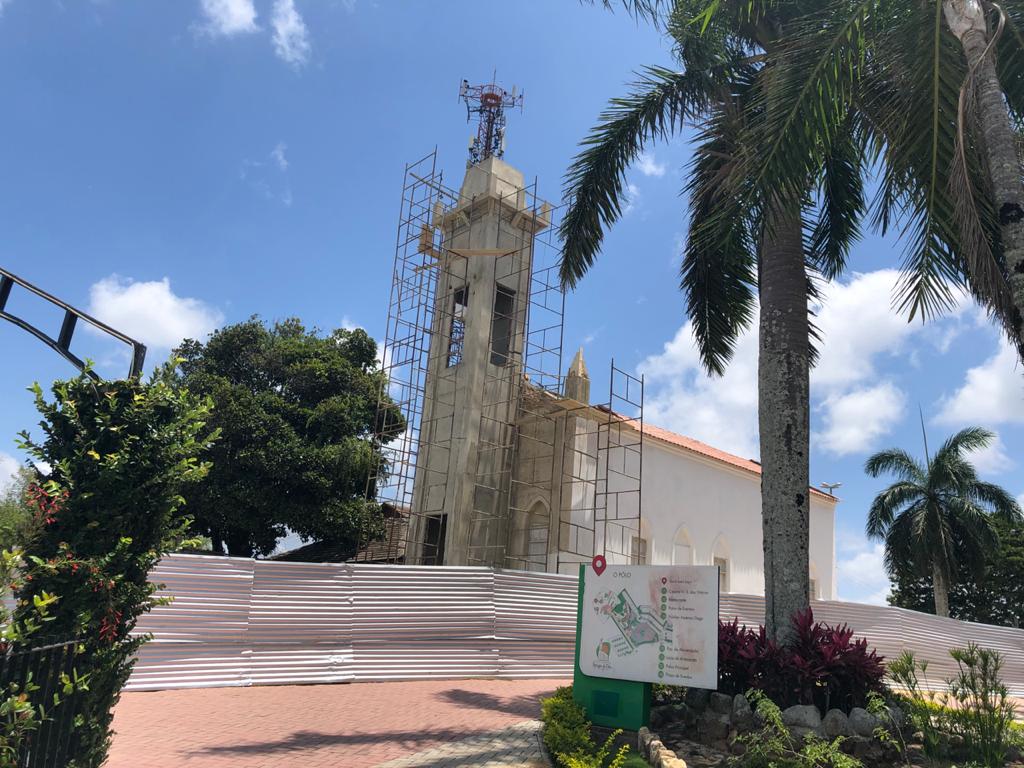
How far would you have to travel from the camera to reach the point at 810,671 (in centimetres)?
921

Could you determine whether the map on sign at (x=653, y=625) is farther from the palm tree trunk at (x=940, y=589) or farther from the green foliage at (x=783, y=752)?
the palm tree trunk at (x=940, y=589)

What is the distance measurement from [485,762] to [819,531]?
97.2 ft

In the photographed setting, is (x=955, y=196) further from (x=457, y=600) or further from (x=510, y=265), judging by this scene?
(x=510, y=265)

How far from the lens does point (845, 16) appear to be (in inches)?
374

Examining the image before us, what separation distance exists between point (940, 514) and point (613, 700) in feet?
99.9

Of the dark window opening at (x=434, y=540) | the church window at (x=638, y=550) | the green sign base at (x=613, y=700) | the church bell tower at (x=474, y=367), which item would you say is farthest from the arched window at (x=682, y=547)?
the green sign base at (x=613, y=700)

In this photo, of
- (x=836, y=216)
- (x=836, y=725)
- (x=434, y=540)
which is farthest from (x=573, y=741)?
(x=434, y=540)

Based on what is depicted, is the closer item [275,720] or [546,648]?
[275,720]

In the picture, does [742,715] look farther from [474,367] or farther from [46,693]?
[474,367]

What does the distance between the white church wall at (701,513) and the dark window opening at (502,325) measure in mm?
5770

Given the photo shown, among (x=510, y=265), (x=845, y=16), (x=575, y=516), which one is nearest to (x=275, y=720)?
(x=845, y=16)

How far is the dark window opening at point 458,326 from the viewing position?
25344mm

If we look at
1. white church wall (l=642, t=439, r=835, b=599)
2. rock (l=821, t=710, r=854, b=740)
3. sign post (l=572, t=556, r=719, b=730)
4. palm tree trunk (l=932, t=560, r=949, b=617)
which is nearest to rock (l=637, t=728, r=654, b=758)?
sign post (l=572, t=556, r=719, b=730)

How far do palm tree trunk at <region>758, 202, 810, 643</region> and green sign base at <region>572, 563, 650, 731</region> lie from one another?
87.3 inches
